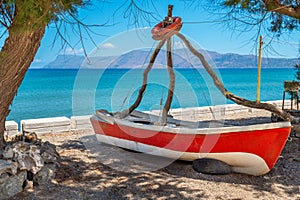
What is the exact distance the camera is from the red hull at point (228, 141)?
133 inches

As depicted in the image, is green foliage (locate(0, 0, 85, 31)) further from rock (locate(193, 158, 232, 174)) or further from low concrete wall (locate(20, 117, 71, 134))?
low concrete wall (locate(20, 117, 71, 134))

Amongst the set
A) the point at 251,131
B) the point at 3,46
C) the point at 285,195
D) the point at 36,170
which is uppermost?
the point at 3,46

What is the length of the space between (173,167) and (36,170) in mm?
1675

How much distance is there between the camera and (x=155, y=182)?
11.0ft

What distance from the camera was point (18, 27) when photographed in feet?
8.15

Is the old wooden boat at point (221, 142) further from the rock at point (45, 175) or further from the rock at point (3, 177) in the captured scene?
the rock at point (3, 177)

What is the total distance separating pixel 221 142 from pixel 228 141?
0.08m

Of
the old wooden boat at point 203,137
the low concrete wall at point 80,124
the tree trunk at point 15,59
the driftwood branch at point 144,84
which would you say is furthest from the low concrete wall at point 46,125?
the tree trunk at point 15,59

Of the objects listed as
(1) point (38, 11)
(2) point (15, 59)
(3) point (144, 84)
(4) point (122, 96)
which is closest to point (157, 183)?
(3) point (144, 84)

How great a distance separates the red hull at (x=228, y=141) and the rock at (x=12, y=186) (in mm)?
1676

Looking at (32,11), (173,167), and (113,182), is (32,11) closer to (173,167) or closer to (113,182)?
(113,182)

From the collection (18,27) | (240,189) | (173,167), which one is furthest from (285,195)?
(18,27)

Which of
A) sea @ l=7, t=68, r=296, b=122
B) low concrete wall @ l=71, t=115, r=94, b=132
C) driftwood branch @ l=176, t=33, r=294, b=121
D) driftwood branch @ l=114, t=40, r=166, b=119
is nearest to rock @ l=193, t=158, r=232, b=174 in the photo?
driftwood branch @ l=176, t=33, r=294, b=121

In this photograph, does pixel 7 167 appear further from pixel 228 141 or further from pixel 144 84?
pixel 144 84
